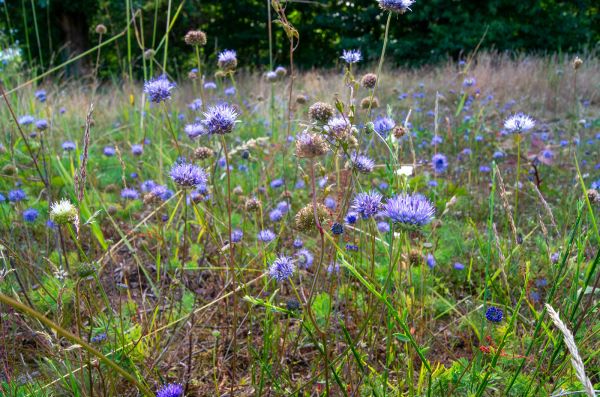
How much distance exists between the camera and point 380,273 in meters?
1.90

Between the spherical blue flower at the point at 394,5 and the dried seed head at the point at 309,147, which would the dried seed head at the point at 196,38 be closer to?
the spherical blue flower at the point at 394,5

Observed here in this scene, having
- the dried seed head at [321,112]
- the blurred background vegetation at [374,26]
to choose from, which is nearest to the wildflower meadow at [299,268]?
the dried seed head at [321,112]

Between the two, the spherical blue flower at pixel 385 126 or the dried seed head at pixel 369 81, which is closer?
the spherical blue flower at pixel 385 126

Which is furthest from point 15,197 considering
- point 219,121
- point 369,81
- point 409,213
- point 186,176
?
point 409,213

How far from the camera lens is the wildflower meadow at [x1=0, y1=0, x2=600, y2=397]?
1.13 meters

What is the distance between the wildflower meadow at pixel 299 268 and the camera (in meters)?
1.13

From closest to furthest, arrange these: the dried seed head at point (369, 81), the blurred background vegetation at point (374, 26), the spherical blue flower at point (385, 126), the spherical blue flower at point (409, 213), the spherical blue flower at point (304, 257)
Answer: the spherical blue flower at point (409, 213) → the spherical blue flower at point (304, 257) → the spherical blue flower at point (385, 126) → the dried seed head at point (369, 81) → the blurred background vegetation at point (374, 26)

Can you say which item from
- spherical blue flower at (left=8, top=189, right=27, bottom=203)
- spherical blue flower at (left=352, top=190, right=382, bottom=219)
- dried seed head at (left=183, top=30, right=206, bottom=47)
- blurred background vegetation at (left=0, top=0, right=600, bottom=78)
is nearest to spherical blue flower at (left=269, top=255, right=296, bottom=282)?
spherical blue flower at (left=352, top=190, right=382, bottom=219)

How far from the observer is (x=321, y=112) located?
1.20 meters

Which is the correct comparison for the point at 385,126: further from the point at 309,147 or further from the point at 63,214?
the point at 63,214

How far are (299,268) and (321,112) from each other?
2.90 ft

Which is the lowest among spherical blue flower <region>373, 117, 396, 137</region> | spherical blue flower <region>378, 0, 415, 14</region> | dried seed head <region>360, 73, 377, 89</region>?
spherical blue flower <region>373, 117, 396, 137</region>

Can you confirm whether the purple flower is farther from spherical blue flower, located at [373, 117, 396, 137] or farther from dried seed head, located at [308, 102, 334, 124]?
spherical blue flower, located at [373, 117, 396, 137]

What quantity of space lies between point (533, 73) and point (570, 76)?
0.61 metres
